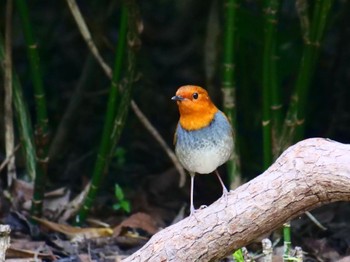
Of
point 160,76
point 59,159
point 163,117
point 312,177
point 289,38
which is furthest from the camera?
point 160,76

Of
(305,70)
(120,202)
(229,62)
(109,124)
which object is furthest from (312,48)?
(120,202)

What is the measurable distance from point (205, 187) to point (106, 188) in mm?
681

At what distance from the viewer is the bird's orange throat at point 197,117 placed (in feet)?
15.3

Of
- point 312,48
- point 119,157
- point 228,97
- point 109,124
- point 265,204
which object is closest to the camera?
point 265,204

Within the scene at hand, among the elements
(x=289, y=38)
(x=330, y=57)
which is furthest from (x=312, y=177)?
(x=330, y=57)

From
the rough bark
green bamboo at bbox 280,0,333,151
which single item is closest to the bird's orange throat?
green bamboo at bbox 280,0,333,151

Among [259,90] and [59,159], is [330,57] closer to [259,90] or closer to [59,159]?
[259,90]

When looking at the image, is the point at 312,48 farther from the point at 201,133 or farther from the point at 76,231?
the point at 76,231

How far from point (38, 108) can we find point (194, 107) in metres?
1.13

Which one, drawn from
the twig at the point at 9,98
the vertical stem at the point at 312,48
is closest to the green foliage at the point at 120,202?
the twig at the point at 9,98

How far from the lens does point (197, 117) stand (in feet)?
15.4

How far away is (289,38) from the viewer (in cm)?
616

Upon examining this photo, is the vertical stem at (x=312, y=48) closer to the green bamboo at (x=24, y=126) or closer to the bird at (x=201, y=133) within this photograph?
the bird at (x=201, y=133)

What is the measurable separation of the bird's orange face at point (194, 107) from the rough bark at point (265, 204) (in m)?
0.82
